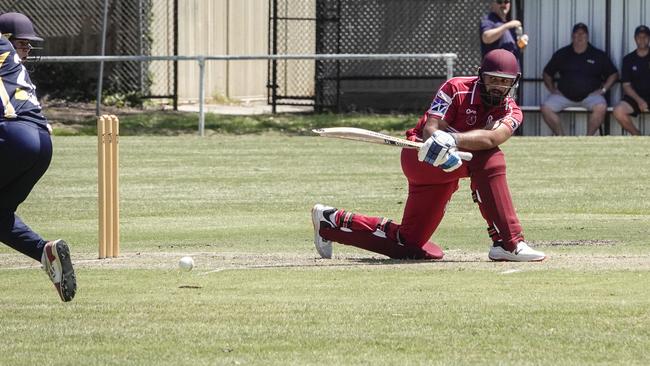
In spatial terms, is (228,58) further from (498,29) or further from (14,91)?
(14,91)

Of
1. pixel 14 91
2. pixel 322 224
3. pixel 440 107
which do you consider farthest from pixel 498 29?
pixel 14 91

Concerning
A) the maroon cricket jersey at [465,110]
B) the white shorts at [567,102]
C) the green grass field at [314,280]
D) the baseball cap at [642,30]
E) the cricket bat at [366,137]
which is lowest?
the green grass field at [314,280]

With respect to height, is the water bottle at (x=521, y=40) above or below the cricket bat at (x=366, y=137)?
above

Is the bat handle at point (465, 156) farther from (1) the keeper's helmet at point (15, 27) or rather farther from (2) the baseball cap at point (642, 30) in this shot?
(2) the baseball cap at point (642, 30)

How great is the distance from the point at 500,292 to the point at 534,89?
1387 centimetres

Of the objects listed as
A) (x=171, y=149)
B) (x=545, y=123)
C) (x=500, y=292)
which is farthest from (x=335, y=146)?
(x=500, y=292)

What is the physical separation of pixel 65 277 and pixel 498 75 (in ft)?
11.1

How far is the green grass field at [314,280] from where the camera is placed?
21.8 ft

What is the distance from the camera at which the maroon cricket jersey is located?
9727 millimetres

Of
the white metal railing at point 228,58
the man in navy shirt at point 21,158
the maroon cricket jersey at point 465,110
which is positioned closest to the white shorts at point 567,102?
the white metal railing at point 228,58

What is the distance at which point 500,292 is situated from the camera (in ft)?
26.8

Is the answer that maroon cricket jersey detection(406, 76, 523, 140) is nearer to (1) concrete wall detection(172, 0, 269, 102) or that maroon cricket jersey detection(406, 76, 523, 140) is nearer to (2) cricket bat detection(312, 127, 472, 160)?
(2) cricket bat detection(312, 127, 472, 160)

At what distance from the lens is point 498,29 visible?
1886cm

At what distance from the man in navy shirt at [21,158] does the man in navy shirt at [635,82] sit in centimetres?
1369
